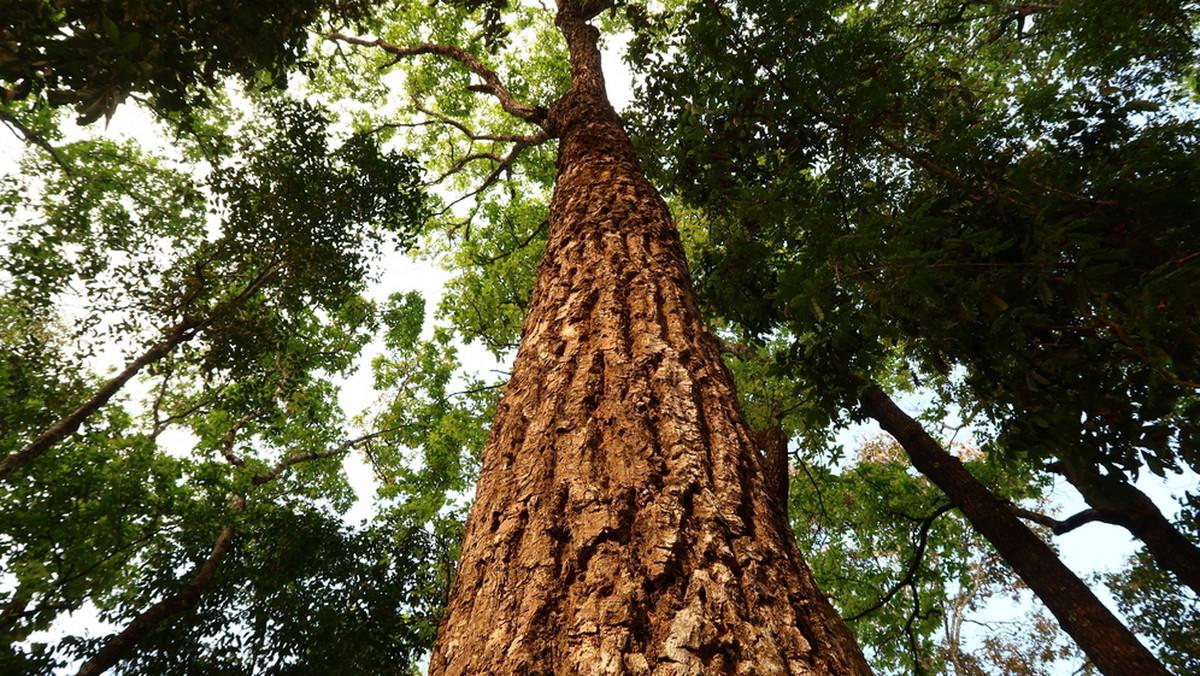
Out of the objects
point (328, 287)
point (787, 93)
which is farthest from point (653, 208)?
point (328, 287)

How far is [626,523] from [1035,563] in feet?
17.2

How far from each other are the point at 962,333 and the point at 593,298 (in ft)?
9.57

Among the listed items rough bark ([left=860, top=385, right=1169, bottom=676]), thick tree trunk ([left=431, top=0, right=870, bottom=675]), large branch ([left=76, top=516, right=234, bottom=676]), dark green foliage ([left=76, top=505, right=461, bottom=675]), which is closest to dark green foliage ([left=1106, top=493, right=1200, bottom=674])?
rough bark ([left=860, top=385, right=1169, bottom=676])

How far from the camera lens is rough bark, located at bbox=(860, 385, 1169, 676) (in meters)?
3.63

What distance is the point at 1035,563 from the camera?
14.0 ft

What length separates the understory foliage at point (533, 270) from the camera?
297 centimetres

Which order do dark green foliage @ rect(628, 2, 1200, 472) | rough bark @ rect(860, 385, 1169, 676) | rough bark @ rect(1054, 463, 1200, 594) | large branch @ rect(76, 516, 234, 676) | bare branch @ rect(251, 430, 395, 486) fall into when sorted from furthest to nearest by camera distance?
bare branch @ rect(251, 430, 395, 486), large branch @ rect(76, 516, 234, 676), rough bark @ rect(1054, 463, 1200, 594), rough bark @ rect(860, 385, 1169, 676), dark green foliage @ rect(628, 2, 1200, 472)

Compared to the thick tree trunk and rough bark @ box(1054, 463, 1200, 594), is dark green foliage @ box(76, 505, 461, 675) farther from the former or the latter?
rough bark @ box(1054, 463, 1200, 594)

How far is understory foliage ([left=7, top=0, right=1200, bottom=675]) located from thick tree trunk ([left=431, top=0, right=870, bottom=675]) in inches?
70.4

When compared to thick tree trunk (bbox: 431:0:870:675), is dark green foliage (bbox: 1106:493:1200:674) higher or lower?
higher

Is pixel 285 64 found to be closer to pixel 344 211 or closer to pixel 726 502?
pixel 344 211

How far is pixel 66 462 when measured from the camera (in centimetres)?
595

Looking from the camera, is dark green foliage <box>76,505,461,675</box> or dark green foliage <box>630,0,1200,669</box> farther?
dark green foliage <box>76,505,461,675</box>

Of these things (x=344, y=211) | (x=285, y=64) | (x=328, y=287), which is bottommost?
(x=285, y=64)
